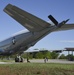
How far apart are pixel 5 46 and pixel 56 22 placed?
13260 millimetres

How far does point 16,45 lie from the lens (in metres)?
36.8

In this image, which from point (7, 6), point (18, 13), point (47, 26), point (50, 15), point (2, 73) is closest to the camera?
point (2, 73)

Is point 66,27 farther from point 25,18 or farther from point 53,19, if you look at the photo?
point 25,18

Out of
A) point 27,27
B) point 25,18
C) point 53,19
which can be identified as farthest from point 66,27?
point 25,18

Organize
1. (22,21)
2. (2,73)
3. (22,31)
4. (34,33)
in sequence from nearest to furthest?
(2,73)
(22,21)
(34,33)
(22,31)

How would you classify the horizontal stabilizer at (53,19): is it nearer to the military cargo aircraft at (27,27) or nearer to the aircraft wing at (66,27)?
the military cargo aircraft at (27,27)

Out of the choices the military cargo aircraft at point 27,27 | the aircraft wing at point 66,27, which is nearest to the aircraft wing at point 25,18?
the military cargo aircraft at point 27,27

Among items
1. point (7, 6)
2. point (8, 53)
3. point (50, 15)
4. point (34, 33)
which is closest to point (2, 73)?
point (7, 6)

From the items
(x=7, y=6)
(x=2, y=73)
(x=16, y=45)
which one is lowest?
(x=2, y=73)

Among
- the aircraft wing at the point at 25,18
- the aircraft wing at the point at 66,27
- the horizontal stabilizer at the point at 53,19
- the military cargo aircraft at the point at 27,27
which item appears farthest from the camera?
the aircraft wing at the point at 66,27

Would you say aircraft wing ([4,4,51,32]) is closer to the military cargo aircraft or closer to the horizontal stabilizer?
the military cargo aircraft

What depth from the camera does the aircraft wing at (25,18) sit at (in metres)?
22.1

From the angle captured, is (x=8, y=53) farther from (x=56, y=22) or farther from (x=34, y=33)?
(x=56, y=22)

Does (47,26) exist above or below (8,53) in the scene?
above
